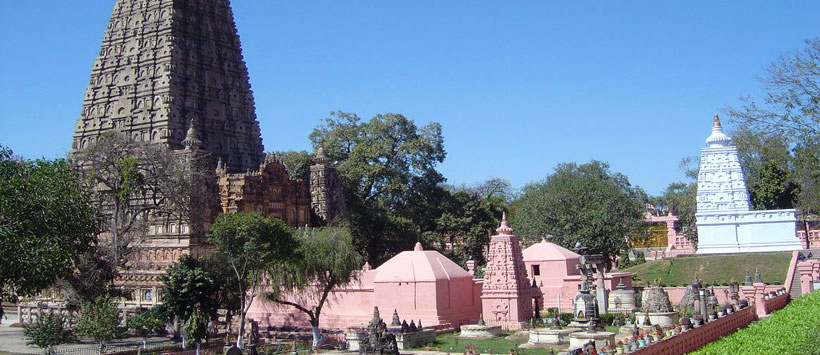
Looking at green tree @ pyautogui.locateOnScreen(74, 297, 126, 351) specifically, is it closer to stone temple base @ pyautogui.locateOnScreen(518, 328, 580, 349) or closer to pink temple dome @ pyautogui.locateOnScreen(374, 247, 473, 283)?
pink temple dome @ pyautogui.locateOnScreen(374, 247, 473, 283)

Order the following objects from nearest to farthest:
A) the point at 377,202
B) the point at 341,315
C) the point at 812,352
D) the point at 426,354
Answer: the point at 812,352, the point at 426,354, the point at 341,315, the point at 377,202

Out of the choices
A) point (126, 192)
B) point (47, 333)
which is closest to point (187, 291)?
point (47, 333)

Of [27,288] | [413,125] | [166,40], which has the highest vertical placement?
[166,40]

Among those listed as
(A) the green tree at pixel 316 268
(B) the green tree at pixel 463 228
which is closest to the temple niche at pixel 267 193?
(B) the green tree at pixel 463 228

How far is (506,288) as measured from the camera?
3250 cm

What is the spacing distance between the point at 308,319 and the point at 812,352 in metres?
22.0

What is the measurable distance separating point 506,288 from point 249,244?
10.3 m

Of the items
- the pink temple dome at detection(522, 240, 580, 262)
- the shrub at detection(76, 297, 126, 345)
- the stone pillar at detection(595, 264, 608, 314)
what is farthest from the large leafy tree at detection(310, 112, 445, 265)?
the shrub at detection(76, 297, 126, 345)

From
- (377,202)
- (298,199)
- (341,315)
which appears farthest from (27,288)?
(377,202)

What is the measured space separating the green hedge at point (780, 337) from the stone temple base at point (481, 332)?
28.4 feet

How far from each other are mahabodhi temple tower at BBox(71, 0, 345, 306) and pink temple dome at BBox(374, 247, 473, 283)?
12768mm

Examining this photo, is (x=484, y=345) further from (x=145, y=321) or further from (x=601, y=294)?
(x=145, y=321)

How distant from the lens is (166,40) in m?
47.9

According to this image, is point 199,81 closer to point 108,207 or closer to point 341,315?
point 108,207
